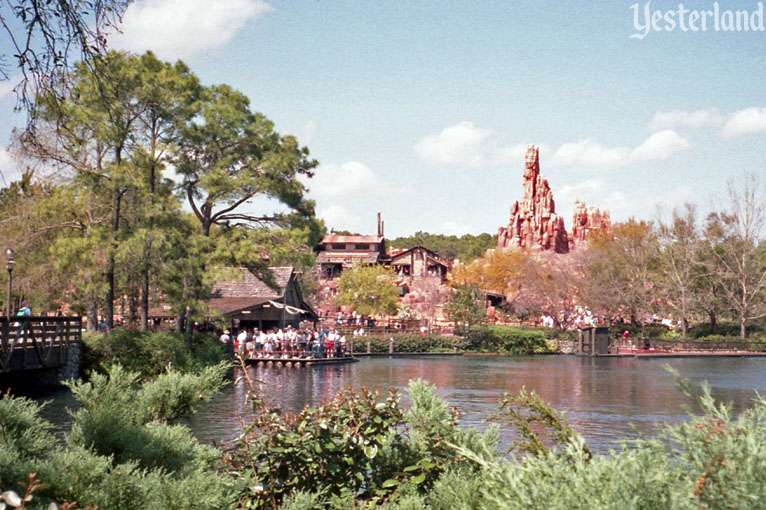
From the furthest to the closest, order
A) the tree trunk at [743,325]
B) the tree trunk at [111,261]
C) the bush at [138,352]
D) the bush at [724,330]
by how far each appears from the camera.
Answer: the bush at [724,330]
the tree trunk at [743,325]
the tree trunk at [111,261]
the bush at [138,352]

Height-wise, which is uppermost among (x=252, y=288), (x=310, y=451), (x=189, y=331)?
(x=252, y=288)

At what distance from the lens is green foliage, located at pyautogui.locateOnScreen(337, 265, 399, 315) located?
74.7m

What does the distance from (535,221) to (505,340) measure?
312ft

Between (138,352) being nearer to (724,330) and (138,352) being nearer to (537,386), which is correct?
(537,386)

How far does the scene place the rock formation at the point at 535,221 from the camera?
152m

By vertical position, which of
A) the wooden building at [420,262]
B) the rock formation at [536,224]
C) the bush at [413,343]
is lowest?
the bush at [413,343]

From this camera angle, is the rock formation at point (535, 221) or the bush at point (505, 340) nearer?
the bush at point (505, 340)

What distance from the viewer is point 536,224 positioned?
6024 inches

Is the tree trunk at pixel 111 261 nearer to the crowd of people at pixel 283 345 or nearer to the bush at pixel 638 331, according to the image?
the crowd of people at pixel 283 345

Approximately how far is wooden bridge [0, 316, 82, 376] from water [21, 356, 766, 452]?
140 cm

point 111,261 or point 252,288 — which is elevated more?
point 111,261

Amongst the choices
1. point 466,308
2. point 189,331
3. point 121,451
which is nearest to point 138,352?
point 189,331

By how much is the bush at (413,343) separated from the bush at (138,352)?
25.6m

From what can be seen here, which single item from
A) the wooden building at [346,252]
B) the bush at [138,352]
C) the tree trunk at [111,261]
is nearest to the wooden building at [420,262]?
the wooden building at [346,252]
